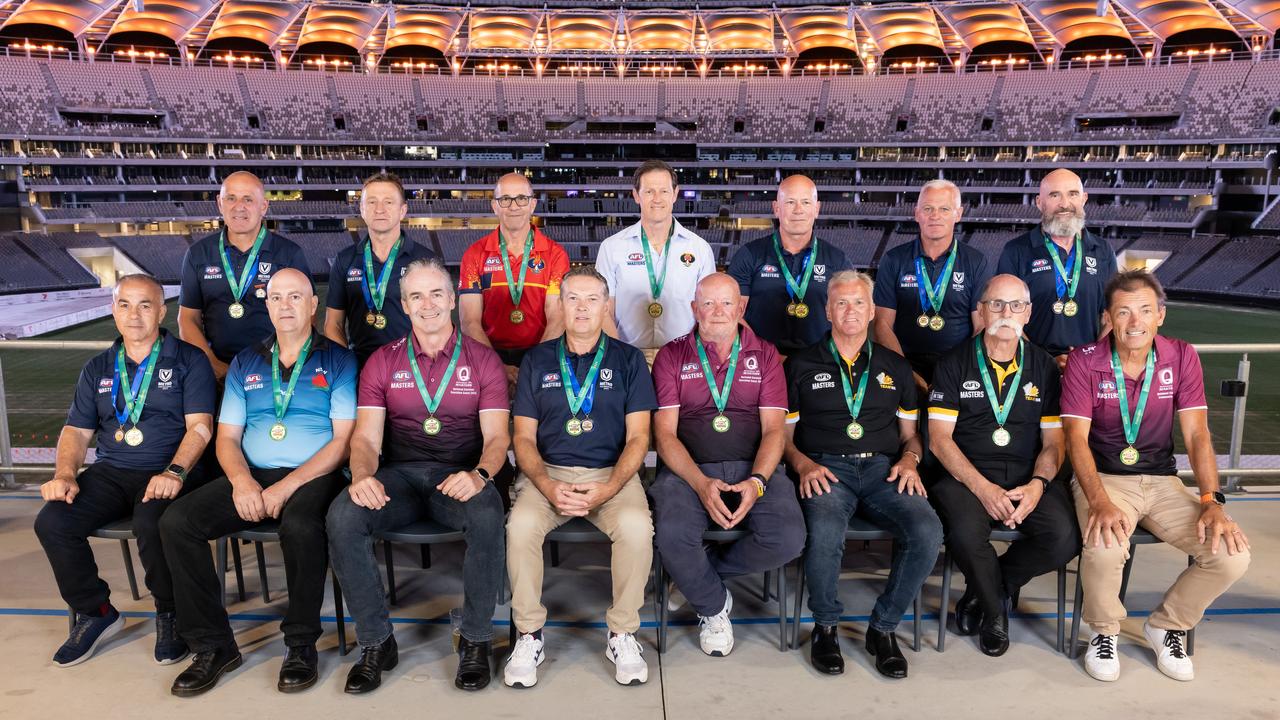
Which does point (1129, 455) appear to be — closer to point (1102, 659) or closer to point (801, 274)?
point (1102, 659)

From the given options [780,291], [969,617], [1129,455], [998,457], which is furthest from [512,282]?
[1129,455]

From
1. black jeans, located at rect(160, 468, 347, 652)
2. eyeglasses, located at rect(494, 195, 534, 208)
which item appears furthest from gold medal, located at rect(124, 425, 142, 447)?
eyeglasses, located at rect(494, 195, 534, 208)

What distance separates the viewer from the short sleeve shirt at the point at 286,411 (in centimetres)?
406

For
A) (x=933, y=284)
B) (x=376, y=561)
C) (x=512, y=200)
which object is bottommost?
(x=376, y=561)

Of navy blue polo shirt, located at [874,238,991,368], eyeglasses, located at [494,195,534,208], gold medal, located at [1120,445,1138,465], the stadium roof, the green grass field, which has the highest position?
the stadium roof

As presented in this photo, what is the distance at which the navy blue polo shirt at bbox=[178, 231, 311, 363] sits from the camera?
4898 millimetres

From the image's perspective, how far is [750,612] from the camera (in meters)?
4.40

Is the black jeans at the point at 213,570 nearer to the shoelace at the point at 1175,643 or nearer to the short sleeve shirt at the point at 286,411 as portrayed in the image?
the short sleeve shirt at the point at 286,411

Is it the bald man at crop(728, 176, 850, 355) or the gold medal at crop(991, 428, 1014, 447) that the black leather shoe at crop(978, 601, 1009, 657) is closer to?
the gold medal at crop(991, 428, 1014, 447)

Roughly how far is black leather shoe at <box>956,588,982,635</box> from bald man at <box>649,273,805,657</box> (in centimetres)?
103

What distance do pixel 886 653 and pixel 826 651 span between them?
0.28 metres

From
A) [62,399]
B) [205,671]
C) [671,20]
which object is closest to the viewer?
[205,671]

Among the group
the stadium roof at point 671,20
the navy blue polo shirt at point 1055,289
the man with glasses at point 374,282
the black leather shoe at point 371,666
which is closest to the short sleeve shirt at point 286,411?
the man with glasses at point 374,282

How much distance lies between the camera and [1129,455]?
13.4 feet
